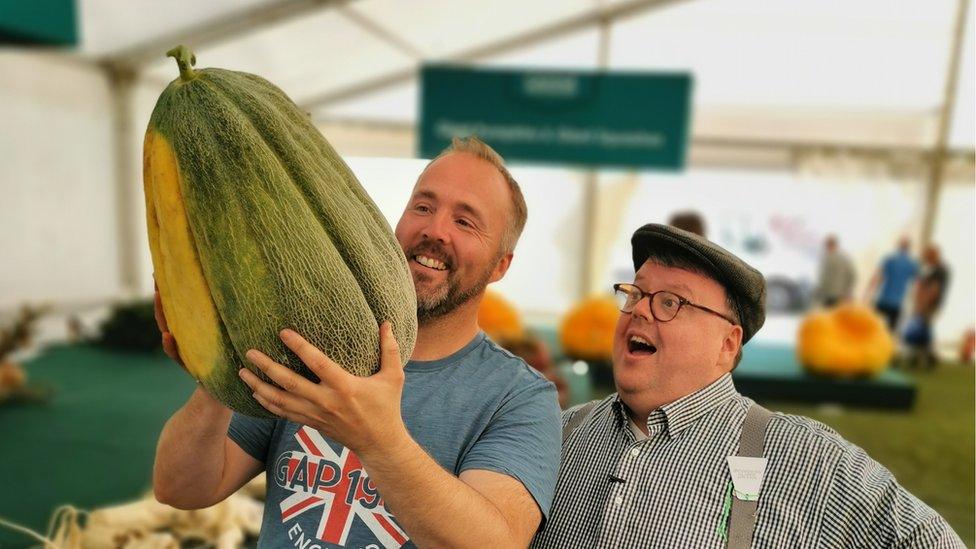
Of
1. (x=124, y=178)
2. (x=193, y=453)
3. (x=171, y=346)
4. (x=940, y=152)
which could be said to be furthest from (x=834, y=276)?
(x=171, y=346)

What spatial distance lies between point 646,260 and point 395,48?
28.9ft

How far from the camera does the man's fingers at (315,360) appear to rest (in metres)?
0.86

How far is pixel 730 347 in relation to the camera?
1.73 m

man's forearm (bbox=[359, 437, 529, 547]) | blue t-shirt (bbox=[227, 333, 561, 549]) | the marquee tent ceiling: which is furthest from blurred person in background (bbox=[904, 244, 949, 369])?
man's forearm (bbox=[359, 437, 529, 547])

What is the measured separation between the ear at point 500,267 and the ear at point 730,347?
0.57 meters

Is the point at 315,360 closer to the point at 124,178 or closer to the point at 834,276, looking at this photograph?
the point at 124,178

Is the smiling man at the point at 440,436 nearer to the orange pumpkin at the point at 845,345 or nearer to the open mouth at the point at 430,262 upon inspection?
the open mouth at the point at 430,262

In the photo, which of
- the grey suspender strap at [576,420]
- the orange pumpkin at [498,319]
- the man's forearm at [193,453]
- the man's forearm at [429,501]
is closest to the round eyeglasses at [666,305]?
the grey suspender strap at [576,420]

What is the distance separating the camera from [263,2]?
7766 mm

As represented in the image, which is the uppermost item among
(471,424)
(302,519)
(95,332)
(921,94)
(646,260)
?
(921,94)

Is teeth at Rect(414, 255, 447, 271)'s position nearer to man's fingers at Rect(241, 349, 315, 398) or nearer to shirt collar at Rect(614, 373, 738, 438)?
man's fingers at Rect(241, 349, 315, 398)

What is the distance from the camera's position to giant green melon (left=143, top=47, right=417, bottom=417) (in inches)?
35.0

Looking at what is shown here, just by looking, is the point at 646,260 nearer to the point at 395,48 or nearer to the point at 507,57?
the point at 395,48

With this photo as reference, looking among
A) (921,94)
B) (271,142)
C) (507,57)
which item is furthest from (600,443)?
(921,94)
